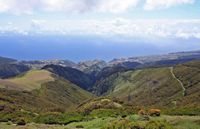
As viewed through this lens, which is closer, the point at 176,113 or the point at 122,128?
the point at 122,128

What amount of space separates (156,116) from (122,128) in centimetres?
904

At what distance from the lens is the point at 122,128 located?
26.3 metres

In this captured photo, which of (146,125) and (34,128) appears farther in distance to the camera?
(34,128)

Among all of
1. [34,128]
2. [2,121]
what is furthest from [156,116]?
[2,121]

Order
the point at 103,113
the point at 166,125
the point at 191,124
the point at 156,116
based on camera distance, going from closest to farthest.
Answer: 1. the point at 166,125
2. the point at 191,124
3. the point at 156,116
4. the point at 103,113

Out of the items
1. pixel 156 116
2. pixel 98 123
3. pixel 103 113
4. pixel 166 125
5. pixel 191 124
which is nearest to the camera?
pixel 166 125

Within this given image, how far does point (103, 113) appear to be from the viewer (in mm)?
39688

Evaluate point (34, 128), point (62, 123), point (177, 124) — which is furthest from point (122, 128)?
point (62, 123)

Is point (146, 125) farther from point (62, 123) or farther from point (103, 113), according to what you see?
point (103, 113)

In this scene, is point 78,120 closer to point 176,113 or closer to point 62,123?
point 62,123

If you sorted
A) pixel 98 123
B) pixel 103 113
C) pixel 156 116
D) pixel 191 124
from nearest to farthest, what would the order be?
pixel 191 124, pixel 98 123, pixel 156 116, pixel 103 113

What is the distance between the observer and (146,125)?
26250 mm

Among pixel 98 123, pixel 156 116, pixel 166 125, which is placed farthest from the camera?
pixel 156 116

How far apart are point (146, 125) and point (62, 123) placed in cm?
1135
